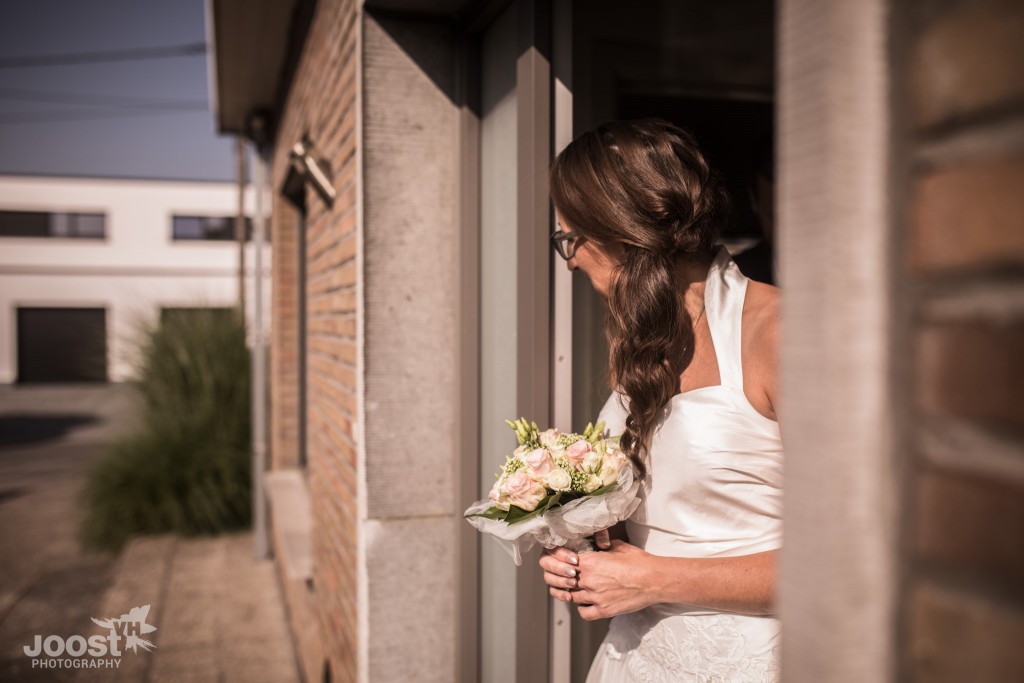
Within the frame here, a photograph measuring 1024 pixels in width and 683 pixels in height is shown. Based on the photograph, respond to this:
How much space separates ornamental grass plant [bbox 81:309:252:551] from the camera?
28.3 ft

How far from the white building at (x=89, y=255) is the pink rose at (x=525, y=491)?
32.4m

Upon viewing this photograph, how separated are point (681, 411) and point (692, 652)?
55 cm

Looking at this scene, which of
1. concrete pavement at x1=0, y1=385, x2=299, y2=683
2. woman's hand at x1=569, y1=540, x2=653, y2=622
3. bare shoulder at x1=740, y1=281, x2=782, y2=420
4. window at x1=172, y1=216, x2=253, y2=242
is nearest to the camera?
bare shoulder at x1=740, y1=281, x2=782, y2=420

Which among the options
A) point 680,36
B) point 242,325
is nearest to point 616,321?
point 680,36

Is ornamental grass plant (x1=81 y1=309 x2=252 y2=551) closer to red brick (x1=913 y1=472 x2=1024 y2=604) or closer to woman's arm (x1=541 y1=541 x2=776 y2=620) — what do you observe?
woman's arm (x1=541 y1=541 x2=776 y2=620)

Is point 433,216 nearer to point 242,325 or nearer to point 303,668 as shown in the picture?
point 303,668

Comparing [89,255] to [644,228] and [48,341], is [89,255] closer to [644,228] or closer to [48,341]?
[48,341]

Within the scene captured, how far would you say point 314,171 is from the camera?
3779 mm

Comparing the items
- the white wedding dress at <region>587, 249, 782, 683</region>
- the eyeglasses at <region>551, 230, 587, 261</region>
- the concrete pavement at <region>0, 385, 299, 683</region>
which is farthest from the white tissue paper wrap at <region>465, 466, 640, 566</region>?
the concrete pavement at <region>0, 385, 299, 683</region>

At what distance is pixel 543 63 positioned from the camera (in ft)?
6.74

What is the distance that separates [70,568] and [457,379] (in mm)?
6934

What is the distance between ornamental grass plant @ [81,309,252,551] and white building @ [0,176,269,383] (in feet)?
78.0

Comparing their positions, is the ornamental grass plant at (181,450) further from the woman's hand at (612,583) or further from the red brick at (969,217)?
the red brick at (969,217)

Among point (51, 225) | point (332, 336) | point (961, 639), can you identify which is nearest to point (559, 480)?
point (961, 639)
